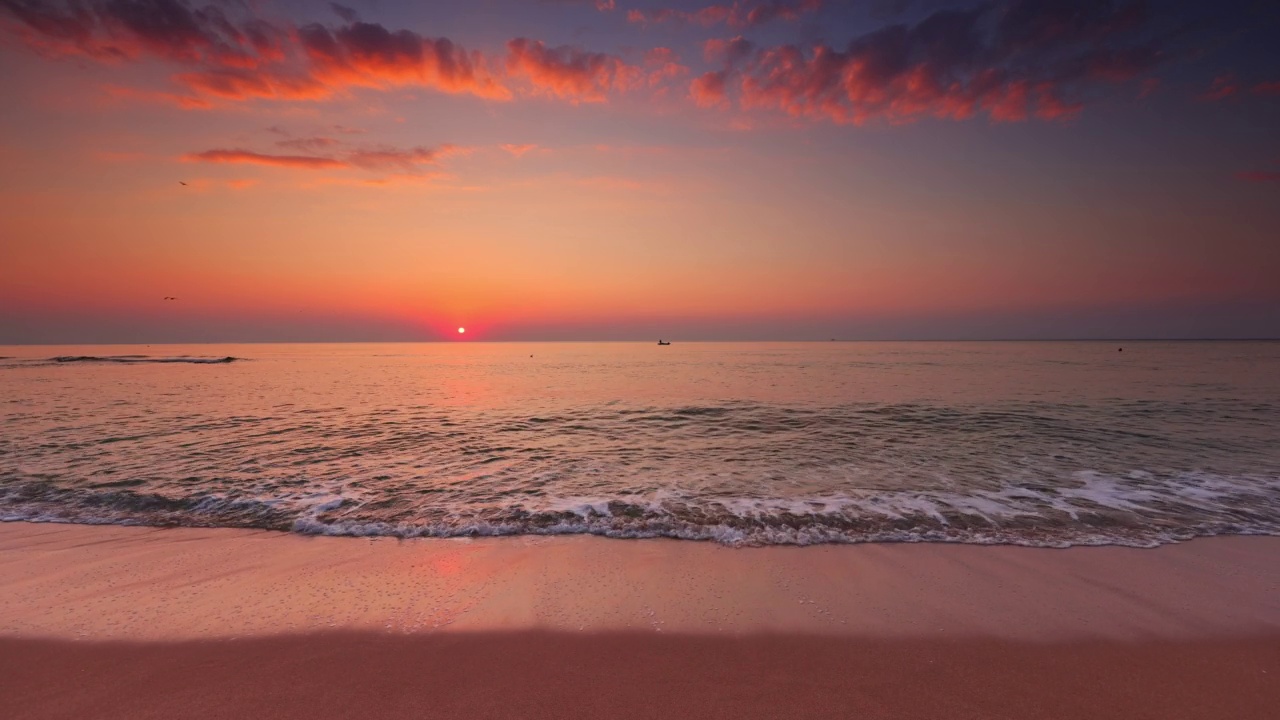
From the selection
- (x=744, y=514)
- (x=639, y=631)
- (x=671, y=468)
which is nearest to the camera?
(x=639, y=631)

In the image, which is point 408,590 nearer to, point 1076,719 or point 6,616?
point 6,616

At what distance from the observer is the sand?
181 inches

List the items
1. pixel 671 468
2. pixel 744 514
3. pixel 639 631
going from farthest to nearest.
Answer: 1. pixel 671 468
2. pixel 744 514
3. pixel 639 631

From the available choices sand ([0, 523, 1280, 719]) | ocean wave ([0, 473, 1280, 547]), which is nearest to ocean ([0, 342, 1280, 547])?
ocean wave ([0, 473, 1280, 547])

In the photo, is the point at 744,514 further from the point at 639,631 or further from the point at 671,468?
the point at 639,631

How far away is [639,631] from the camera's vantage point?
577 centimetres

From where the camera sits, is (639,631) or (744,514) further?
(744,514)

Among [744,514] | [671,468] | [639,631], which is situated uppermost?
[639,631]

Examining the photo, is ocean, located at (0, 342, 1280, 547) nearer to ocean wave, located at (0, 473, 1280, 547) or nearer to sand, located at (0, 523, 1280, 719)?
ocean wave, located at (0, 473, 1280, 547)

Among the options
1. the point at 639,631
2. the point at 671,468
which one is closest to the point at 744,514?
the point at 671,468

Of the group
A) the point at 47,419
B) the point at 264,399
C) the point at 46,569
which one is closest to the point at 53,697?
the point at 46,569

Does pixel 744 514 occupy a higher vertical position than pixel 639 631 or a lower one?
lower

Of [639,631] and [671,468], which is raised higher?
[639,631]

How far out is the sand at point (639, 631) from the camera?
4590 mm
